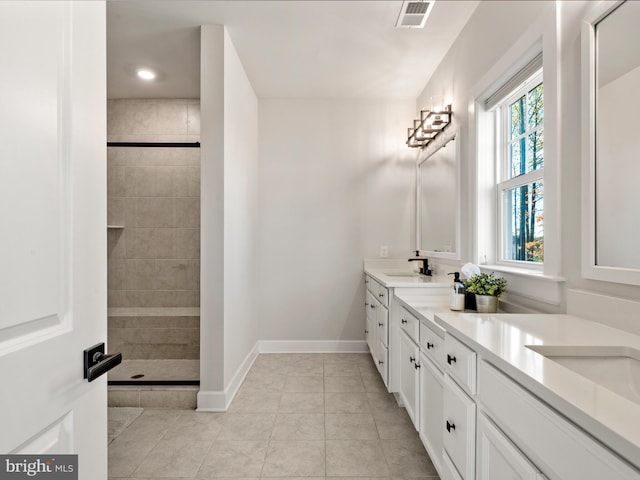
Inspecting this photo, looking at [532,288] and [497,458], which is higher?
[532,288]

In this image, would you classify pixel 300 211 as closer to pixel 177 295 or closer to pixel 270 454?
pixel 177 295

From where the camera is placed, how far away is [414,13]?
2.09 meters

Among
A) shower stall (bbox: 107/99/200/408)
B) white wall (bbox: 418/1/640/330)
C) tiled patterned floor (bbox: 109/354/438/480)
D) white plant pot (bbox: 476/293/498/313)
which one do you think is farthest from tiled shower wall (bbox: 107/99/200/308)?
white wall (bbox: 418/1/640/330)

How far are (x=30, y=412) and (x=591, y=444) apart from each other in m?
1.00

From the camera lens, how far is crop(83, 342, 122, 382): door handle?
76cm

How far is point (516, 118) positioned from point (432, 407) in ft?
5.37

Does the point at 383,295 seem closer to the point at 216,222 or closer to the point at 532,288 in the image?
the point at 532,288

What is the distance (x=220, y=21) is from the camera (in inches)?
97.0

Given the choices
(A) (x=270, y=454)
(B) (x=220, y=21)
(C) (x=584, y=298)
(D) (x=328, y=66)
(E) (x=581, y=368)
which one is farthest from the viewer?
(D) (x=328, y=66)

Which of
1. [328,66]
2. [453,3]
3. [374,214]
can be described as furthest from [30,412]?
[374,214]

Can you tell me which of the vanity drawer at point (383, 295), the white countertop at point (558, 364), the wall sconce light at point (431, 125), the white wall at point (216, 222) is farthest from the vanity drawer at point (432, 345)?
the wall sconce light at point (431, 125)

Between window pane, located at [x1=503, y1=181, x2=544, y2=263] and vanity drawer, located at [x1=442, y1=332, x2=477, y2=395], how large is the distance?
767 mm

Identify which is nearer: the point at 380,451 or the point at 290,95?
the point at 380,451

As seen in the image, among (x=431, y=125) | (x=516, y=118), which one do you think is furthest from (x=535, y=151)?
(x=431, y=125)
